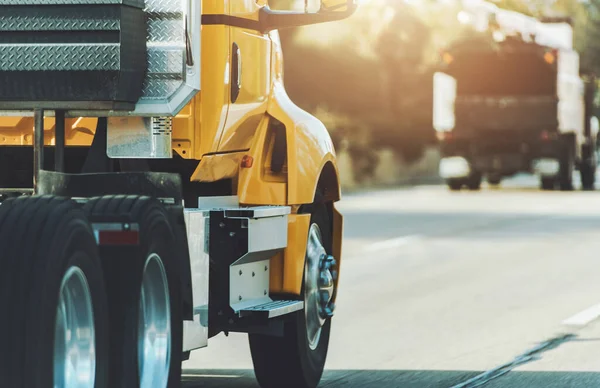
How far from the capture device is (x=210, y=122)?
23.0 feet

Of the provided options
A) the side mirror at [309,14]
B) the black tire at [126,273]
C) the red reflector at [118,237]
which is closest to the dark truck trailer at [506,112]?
the side mirror at [309,14]

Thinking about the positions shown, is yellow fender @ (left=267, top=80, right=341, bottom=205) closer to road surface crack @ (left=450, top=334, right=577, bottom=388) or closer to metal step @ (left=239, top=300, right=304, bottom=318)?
metal step @ (left=239, top=300, right=304, bottom=318)

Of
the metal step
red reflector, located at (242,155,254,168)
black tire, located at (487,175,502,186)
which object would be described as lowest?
black tire, located at (487,175,502,186)

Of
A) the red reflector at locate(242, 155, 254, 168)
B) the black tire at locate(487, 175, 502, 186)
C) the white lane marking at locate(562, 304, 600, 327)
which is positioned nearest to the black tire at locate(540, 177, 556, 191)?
the black tire at locate(487, 175, 502, 186)

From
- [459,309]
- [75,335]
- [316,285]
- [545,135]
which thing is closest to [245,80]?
[316,285]

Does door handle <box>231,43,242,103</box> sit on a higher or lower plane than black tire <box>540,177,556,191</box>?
higher

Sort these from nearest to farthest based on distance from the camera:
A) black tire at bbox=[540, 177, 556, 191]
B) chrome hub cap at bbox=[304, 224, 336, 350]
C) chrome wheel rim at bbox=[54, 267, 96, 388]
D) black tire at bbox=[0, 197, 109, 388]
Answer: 1. black tire at bbox=[0, 197, 109, 388]
2. chrome wheel rim at bbox=[54, 267, 96, 388]
3. chrome hub cap at bbox=[304, 224, 336, 350]
4. black tire at bbox=[540, 177, 556, 191]

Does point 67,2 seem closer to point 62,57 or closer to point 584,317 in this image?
point 62,57

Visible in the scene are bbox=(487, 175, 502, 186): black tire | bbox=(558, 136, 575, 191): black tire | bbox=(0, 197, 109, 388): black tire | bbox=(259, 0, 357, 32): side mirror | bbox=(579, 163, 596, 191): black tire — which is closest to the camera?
bbox=(0, 197, 109, 388): black tire

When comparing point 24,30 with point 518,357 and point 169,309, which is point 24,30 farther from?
point 518,357

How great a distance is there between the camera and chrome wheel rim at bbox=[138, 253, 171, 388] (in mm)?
6078

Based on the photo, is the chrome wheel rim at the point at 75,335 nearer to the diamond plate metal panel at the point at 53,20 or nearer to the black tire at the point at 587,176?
the diamond plate metal panel at the point at 53,20

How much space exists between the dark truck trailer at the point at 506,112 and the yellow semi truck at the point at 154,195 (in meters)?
26.6

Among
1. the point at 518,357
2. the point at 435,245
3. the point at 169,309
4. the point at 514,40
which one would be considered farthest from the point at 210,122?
the point at 514,40
